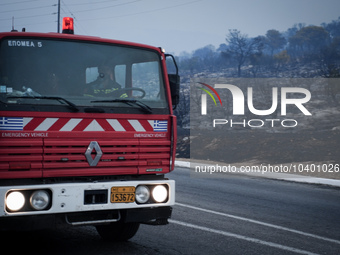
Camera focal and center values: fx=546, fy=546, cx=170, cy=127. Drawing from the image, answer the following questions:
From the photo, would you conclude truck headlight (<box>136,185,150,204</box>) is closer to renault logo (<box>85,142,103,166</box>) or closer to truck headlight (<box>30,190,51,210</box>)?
renault logo (<box>85,142,103,166</box>)

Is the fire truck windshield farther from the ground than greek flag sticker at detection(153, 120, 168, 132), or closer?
farther from the ground

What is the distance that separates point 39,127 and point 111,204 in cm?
112

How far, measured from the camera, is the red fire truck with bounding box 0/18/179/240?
5.47 meters

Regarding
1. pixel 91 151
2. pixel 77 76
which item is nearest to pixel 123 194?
pixel 91 151

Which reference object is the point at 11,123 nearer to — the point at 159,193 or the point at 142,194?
the point at 142,194

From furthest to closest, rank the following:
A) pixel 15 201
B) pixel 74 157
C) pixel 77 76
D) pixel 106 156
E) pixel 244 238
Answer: pixel 244 238 → pixel 77 76 → pixel 106 156 → pixel 74 157 → pixel 15 201

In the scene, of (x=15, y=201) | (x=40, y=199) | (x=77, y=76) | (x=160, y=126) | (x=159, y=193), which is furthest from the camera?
(x=160, y=126)

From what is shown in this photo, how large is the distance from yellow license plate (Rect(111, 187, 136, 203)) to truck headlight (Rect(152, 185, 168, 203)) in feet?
0.94

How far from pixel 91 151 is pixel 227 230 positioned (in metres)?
2.98

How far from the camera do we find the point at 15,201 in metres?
5.40

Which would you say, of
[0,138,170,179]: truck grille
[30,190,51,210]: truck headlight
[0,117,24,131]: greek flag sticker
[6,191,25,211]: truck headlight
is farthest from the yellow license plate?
[0,117,24,131]: greek flag sticker

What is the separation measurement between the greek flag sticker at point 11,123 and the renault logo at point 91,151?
0.75 metres

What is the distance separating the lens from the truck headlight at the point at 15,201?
17.6ft

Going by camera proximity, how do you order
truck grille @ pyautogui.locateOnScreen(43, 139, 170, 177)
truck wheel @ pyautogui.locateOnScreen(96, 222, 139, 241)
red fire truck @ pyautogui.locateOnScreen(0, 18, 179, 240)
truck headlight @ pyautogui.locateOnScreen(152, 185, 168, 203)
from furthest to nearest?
1. truck wheel @ pyautogui.locateOnScreen(96, 222, 139, 241)
2. truck headlight @ pyautogui.locateOnScreen(152, 185, 168, 203)
3. truck grille @ pyautogui.locateOnScreen(43, 139, 170, 177)
4. red fire truck @ pyautogui.locateOnScreen(0, 18, 179, 240)
